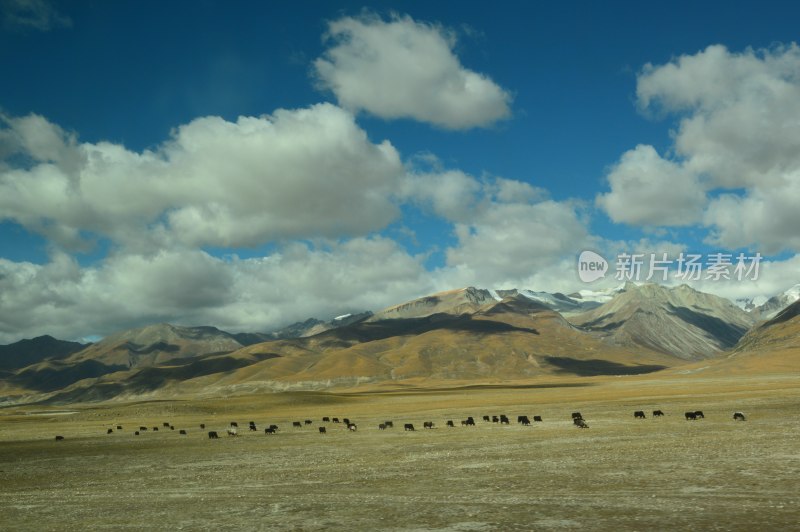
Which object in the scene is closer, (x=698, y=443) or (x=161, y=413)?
(x=698, y=443)

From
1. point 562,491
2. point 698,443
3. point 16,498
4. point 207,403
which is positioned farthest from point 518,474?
point 207,403

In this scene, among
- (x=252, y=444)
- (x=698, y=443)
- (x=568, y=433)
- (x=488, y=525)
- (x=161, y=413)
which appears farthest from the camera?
(x=161, y=413)

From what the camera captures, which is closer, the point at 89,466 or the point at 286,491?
the point at 286,491

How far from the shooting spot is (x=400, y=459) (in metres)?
33.3

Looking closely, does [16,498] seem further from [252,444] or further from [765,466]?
[765,466]

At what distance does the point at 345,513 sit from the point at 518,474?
29.0 ft

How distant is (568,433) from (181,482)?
25.3m

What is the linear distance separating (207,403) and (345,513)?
108 meters

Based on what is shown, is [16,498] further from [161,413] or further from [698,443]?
[161,413]

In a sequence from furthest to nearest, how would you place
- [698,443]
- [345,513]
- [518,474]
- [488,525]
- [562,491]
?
[698,443] → [518,474] → [562,491] → [345,513] → [488,525]

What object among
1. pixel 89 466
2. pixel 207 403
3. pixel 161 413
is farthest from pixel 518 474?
pixel 207 403

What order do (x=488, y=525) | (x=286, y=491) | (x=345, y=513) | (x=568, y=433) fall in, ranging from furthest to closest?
(x=568, y=433), (x=286, y=491), (x=345, y=513), (x=488, y=525)

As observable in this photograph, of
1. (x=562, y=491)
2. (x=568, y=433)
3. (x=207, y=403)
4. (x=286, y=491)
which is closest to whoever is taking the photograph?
(x=562, y=491)

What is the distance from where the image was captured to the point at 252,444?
47.4 metres
